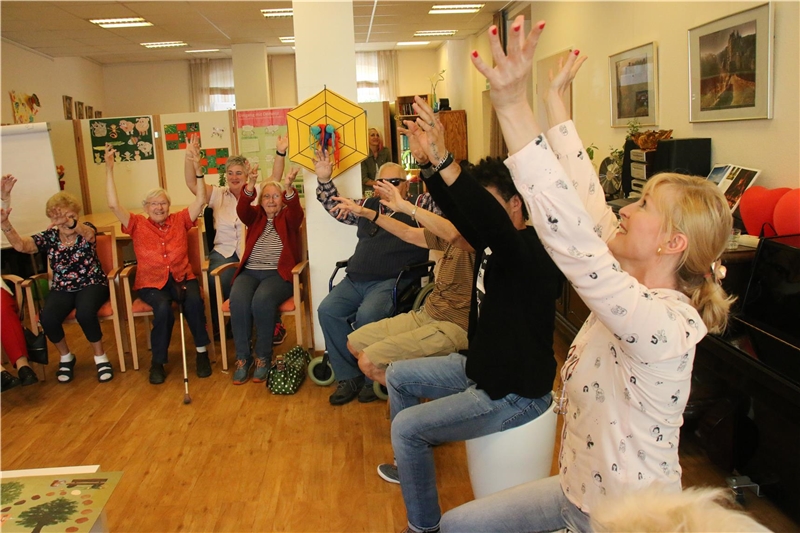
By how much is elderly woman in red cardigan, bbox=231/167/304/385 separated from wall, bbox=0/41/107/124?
4919mm

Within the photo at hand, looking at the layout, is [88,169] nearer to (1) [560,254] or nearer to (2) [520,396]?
(2) [520,396]

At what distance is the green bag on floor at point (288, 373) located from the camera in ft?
11.9

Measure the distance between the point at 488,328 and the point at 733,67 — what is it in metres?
2.41

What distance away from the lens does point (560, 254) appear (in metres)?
1.05

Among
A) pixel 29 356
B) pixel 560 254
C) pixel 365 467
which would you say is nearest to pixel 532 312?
pixel 560 254

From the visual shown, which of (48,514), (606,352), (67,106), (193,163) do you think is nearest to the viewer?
(606,352)

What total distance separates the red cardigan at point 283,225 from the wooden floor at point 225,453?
78cm

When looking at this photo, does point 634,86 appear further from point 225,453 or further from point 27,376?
point 27,376

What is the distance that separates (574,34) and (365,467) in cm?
465

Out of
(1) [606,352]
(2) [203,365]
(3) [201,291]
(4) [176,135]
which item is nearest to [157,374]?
(2) [203,365]

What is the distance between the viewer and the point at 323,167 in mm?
3629

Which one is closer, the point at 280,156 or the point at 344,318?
the point at 344,318

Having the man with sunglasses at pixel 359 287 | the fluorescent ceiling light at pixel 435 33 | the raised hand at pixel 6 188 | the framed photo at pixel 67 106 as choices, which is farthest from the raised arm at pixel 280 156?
the framed photo at pixel 67 106

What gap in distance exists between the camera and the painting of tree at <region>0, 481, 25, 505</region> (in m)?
1.68
